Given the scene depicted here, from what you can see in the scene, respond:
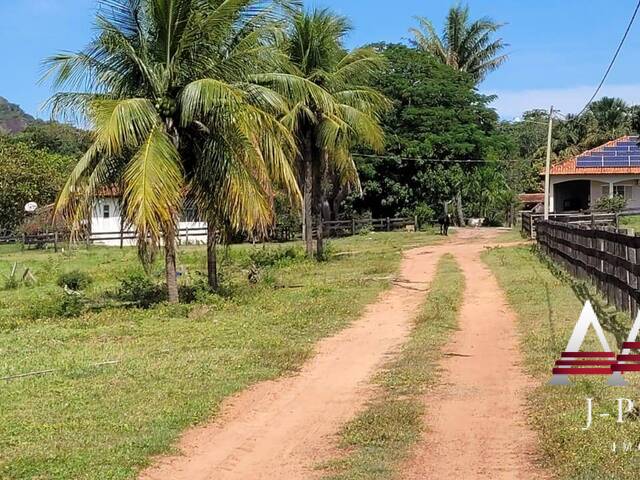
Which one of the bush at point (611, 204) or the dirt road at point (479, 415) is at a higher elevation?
the bush at point (611, 204)

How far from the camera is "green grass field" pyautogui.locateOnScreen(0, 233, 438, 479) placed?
6.57m

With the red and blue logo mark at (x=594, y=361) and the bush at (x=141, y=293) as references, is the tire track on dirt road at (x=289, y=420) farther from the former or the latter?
the bush at (x=141, y=293)

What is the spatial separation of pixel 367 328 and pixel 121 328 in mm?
3998

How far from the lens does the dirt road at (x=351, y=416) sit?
600cm

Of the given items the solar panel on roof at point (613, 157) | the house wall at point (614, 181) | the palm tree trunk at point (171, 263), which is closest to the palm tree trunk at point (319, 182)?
the palm tree trunk at point (171, 263)

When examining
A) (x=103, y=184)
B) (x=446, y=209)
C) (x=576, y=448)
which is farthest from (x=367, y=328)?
(x=446, y=209)

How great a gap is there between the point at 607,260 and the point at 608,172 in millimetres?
35878

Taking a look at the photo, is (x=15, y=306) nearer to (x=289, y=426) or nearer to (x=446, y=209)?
(x=289, y=426)

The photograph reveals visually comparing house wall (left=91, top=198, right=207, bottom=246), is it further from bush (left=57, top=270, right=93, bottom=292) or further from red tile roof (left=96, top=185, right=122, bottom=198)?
red tile roof (left=96, top=185, right=122, bottom=198)

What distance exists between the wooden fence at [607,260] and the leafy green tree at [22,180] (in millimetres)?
36111

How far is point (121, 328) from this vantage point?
44.3 ft

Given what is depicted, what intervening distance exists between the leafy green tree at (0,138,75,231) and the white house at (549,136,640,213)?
28.7 m

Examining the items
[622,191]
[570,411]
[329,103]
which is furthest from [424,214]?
[570,411]

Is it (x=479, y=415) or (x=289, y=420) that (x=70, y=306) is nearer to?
(x=289, y=420)
